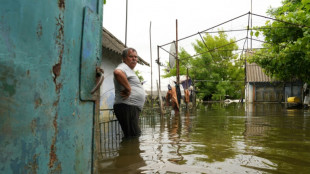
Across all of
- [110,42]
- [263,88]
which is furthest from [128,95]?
[263,88]

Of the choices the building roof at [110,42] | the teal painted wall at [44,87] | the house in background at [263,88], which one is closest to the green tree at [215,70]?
the house in background at [263,88]

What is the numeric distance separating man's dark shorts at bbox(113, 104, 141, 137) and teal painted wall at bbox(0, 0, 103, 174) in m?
2.66

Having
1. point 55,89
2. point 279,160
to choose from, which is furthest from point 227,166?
point 55,89

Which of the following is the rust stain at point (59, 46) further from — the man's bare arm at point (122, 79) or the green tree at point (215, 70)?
the green tree at point (215, 70)

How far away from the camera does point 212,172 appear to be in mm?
2729

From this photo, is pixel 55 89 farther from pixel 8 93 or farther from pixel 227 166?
pixel 227 166

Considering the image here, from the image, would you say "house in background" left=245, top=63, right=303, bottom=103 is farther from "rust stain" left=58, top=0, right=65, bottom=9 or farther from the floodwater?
"rust stain" left=58, top=0, right=65, bottom=9

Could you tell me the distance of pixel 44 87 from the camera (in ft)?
4.50

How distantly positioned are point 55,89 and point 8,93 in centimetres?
25

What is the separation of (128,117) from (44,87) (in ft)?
10.1

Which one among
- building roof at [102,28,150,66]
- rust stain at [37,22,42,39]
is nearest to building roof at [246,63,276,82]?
building roof at [102,28,150,66]

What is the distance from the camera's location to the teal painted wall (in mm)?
1241

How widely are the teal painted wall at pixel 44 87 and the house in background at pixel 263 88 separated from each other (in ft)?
101

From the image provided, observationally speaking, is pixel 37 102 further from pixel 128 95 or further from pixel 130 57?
pixel 130 57
